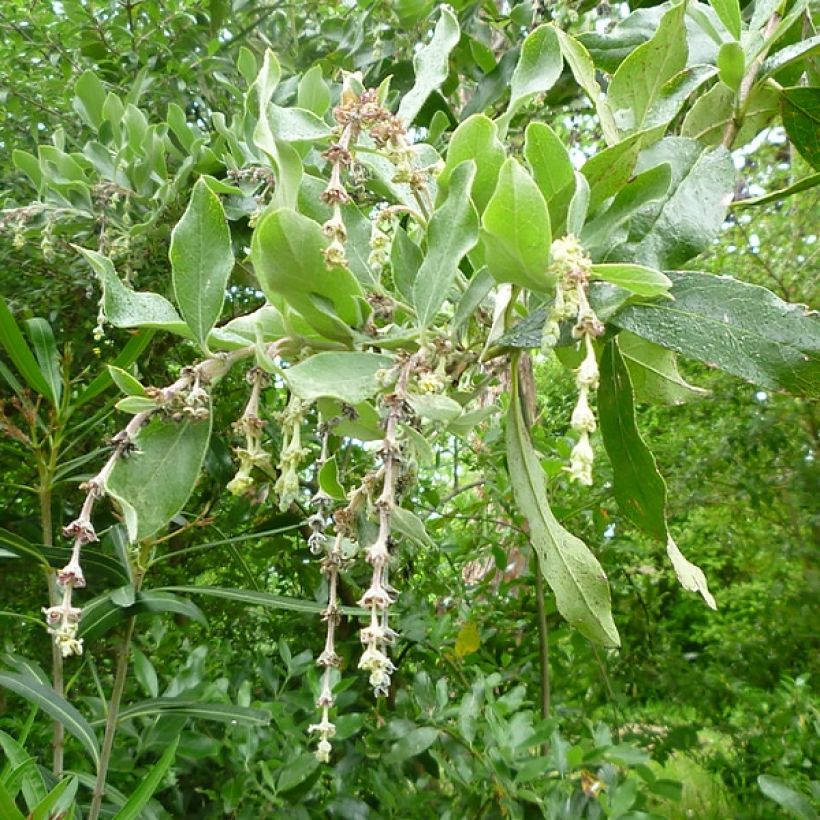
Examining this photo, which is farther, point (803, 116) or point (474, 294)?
point (803, 116)

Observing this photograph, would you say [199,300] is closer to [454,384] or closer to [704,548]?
[454,384]

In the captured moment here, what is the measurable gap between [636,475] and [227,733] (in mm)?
909

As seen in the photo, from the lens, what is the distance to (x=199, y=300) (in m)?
0.41

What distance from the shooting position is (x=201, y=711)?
987mm

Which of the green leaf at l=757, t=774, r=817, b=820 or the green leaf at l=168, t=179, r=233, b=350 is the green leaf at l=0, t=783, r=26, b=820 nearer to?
the green leaf at l=168, t=179, r=233, b=350

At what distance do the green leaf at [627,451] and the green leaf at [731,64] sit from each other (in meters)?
0.19

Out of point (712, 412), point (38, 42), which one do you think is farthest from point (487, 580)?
point (38, 42)

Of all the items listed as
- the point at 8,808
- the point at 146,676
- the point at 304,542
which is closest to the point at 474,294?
the point at 8,808

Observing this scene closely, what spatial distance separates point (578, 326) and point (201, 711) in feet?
2.83

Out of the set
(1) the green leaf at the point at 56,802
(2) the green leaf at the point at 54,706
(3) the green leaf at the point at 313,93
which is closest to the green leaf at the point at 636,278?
(3) the green leaf at the point at 313,93

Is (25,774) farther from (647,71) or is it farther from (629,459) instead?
(647,71)

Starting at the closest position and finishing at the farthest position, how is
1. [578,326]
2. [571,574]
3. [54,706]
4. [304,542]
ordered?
[578,326]
[571,574]
[54,706]
[304,542]

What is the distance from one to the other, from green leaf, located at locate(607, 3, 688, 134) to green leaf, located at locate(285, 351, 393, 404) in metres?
0.23

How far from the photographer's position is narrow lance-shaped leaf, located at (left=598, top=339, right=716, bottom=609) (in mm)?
446
